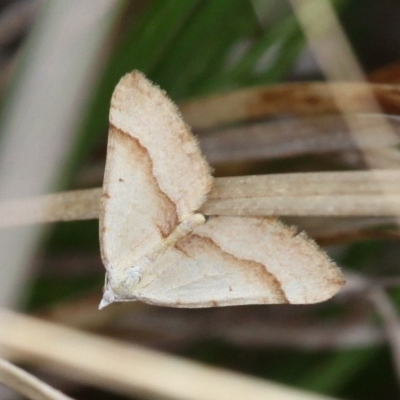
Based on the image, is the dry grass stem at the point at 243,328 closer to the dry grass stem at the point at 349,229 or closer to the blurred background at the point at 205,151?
the blurred background at the point at 205,151

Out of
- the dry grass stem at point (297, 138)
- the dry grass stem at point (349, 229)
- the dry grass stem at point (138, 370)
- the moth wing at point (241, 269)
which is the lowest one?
the dry grass stem at point (138, 370)

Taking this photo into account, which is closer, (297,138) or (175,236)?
(175,236)

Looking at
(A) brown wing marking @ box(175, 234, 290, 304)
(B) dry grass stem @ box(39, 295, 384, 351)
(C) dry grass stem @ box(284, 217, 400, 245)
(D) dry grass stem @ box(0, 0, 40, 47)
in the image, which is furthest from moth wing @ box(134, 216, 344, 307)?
(D) dry grass stem @ box(0, 0, 40, 47)

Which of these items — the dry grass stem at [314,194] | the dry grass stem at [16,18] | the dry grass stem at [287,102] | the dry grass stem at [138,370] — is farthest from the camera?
the dry grass stem at [16,18]

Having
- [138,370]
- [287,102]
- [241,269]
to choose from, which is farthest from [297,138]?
[138,370]

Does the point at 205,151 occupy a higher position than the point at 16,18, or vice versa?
the point at 16,18

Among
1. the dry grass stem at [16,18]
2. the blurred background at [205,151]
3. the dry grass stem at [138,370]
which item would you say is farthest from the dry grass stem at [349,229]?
the dry grass stem at [16,18]

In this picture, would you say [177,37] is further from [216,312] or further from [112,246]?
[216,312]

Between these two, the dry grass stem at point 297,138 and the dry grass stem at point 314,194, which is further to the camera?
the dry grass stem at point 297,138

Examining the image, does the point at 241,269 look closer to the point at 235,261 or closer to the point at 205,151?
the point at 235,261

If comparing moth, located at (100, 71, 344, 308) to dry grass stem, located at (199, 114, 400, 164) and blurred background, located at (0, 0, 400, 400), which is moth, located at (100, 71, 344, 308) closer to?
blurred background, located at (0, 0, 400, 400)
